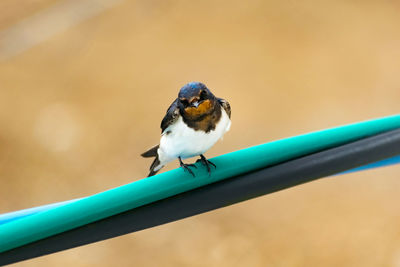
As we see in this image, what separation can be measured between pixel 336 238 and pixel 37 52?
2468mm

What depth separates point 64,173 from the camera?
2.99 meters

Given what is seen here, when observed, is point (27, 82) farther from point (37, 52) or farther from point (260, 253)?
point (260, 253)

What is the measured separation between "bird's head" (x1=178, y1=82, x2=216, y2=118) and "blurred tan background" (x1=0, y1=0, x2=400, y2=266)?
68.8 inches

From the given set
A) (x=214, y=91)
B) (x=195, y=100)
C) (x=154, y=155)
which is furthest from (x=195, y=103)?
(x=214, y=91)

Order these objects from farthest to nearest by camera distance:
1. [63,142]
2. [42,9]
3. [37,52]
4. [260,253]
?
[42,9] < [37,52] < [63,142] < [260,253]

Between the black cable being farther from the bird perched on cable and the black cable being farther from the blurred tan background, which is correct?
the blurred tan background

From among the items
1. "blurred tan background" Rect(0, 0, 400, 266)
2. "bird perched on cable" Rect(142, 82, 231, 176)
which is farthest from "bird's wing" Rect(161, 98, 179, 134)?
"blurred tan background" Rect(0, 0, 400, 266)

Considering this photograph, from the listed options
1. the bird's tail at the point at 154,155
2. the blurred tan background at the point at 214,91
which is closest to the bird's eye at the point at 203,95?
the bird's tail at the point at 154,155

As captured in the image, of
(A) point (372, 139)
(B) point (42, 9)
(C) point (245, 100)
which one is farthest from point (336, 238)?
(B) point (42, 9)

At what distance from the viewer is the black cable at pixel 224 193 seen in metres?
0.56

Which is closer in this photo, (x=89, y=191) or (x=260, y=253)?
(x=260, y=253)

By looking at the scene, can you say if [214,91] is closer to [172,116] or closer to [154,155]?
[154,155]

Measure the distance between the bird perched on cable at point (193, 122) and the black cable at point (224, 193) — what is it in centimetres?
25

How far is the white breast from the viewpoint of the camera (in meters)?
0.91
